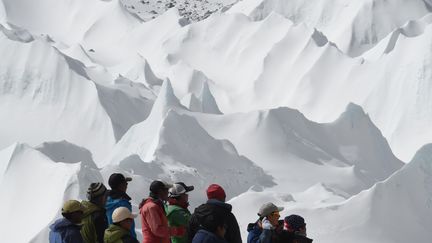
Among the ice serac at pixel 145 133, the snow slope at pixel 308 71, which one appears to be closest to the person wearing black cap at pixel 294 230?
the ice serac at pixel 145 133

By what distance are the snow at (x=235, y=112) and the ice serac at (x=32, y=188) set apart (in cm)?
4

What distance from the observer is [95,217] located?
26.3 feet

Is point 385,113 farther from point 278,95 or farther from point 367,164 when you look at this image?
point 367,164

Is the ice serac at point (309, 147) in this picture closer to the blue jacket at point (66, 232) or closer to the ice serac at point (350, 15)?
the blue jacket at point (66, 232)

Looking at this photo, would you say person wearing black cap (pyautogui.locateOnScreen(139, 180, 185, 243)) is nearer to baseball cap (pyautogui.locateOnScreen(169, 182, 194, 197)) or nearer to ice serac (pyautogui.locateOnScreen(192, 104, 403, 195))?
baseball cap (pyautogui.locateOnScreen(169, 182, 194, 197))

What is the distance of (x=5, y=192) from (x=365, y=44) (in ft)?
113

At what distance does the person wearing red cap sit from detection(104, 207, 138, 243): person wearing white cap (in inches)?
21.3

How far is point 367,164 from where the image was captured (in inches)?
1090

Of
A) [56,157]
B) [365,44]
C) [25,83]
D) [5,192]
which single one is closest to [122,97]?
[25,83]

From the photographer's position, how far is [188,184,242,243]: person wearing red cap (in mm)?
7146

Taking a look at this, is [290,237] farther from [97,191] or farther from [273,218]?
[97,191]

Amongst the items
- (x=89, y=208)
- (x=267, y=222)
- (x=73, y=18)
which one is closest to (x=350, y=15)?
(x=73, y=18)

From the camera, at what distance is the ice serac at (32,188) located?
58.3ft

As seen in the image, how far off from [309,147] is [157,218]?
19.0 meters
